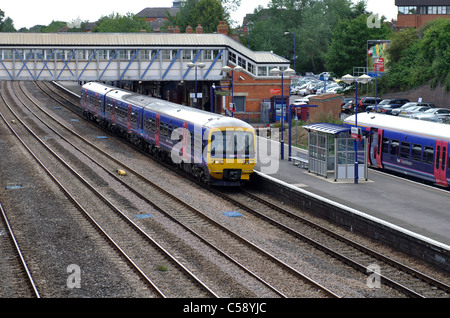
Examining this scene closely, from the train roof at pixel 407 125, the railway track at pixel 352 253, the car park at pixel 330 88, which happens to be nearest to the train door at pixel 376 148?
the train roof at pixel 407 125

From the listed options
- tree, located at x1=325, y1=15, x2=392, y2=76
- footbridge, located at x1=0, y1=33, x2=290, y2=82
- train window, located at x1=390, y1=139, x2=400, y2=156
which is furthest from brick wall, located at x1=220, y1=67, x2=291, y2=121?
train window, located at x1=390, y1=139, x2=400, y2=156

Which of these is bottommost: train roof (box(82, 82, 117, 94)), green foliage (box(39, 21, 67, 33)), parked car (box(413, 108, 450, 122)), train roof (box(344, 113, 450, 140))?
parked car (box(413, 108, 450, 122))

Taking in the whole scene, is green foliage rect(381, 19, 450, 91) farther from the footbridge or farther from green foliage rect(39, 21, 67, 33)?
green foliage rect(39, 21, 67, 33)

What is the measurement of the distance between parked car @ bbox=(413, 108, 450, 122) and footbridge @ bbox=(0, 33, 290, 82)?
43.7 ft

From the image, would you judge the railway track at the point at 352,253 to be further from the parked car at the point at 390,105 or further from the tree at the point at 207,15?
the tree at the point at 207,15

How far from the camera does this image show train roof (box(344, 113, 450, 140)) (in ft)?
89.1

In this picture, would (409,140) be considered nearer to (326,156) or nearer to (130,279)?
(326,156)

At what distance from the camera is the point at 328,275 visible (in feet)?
56.1

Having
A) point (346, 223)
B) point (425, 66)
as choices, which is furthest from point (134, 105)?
point (425, 66)

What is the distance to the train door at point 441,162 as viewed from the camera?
26.2 meters

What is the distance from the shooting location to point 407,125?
1169 inches

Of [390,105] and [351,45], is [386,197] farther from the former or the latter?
[351,45]

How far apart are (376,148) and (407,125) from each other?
2445 millimetres

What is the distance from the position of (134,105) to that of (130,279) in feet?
81.9
